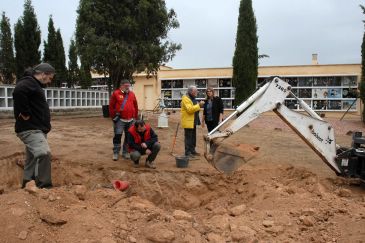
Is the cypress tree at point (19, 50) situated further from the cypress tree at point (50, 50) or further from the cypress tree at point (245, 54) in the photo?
the cypress tree at point (245, 54)

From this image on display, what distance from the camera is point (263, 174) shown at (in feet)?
24.6

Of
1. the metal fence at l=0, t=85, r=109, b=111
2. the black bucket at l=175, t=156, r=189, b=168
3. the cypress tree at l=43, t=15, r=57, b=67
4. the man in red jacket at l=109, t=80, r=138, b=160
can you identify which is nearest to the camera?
the black bucket at l=175, t=156, r=189, b=168

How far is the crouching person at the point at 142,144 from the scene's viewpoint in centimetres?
766

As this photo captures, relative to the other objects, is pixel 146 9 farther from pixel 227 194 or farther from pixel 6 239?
pixel 6 239

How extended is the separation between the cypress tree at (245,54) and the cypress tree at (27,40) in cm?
1159

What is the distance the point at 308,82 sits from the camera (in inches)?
1077

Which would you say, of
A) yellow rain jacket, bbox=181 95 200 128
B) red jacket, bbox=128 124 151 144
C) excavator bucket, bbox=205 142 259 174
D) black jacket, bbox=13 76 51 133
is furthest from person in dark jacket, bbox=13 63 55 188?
yellow rain jacket, bbox=181 95 200 128

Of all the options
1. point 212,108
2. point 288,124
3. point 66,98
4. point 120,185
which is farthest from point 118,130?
point 66,98

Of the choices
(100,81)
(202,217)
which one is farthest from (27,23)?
(202,217)

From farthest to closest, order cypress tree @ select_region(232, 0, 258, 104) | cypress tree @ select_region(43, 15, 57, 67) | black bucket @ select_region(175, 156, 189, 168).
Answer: cypress tree @ select_region(232, 0, 258, 104), cypress tree @ select_region(43, 15, 57, 67), black bucket @ select_region(175, 156, 189, 168)

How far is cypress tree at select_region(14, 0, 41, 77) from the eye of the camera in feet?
64.4

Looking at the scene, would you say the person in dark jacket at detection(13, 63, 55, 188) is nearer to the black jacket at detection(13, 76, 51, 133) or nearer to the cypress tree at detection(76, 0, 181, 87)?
the black jacket at detection(13, 76, 51, 133)

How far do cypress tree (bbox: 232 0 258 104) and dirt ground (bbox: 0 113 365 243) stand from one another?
49.4 ft

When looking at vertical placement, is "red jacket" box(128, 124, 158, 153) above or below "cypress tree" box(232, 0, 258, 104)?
below
